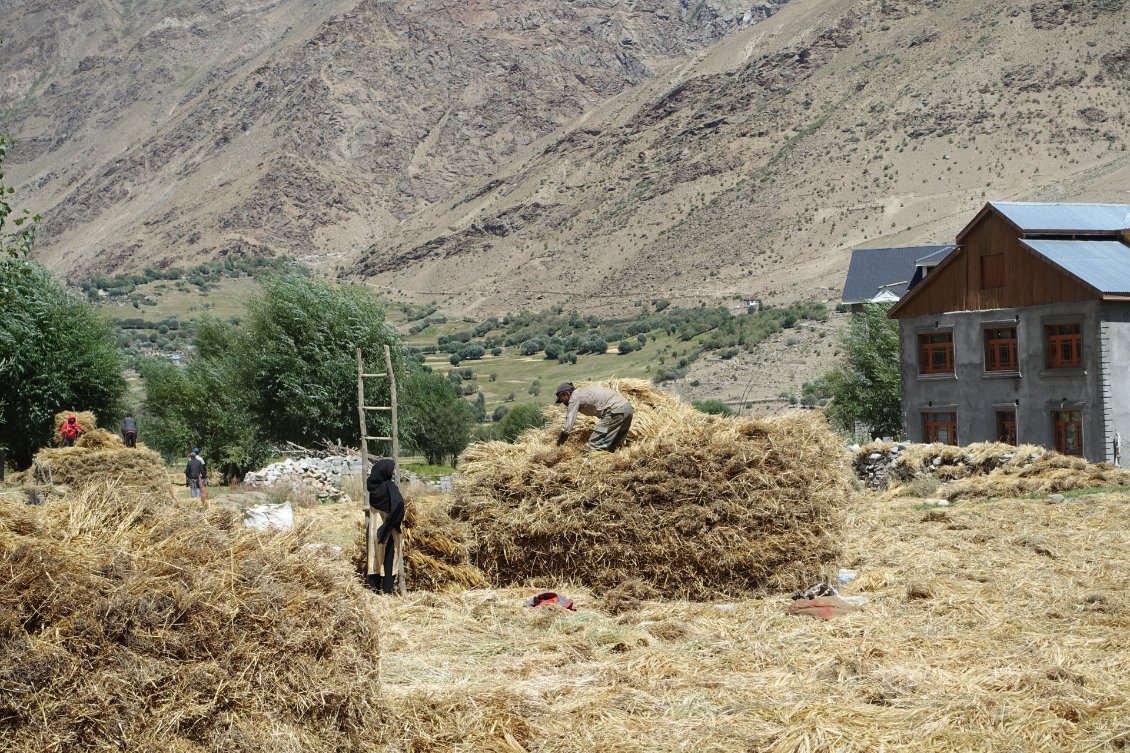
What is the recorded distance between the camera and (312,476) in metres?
33.7

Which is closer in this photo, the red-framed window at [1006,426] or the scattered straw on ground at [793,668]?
the scattered straw on ground at [793,668]

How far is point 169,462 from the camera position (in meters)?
61.2

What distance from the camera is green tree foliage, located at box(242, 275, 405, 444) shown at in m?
41.5

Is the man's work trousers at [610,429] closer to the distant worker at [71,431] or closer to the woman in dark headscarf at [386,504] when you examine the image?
the woman in dark headscarf at [386,504]

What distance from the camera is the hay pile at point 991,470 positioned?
21297 mm

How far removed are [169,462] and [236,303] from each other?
209ft

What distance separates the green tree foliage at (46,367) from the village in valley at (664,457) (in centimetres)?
12

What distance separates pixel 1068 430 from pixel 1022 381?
6.28ft

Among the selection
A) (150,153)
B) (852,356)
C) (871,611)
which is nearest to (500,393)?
(852,356)

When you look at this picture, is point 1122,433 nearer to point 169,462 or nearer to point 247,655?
point 247,655

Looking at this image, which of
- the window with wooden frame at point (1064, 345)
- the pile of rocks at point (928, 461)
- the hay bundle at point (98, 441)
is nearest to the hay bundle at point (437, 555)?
the hay bundle at point (98, 441)


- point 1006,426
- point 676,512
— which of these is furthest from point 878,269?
point 676,512

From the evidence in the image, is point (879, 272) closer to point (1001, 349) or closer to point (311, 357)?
point (1001, 349)

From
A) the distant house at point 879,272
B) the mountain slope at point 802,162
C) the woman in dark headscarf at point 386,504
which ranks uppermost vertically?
the mountain slope at point 802,162
